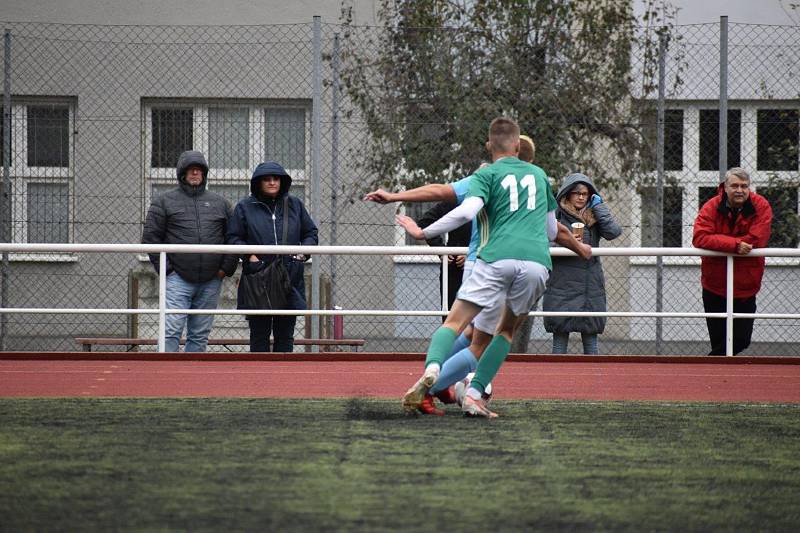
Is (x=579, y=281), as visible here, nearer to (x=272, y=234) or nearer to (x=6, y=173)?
(x=272, y=234)

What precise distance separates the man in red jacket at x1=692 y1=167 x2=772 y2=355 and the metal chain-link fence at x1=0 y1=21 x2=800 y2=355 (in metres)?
0.87

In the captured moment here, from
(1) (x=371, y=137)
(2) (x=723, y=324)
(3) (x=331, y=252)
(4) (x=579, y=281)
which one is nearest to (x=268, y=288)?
(3) (x=331, y=252)

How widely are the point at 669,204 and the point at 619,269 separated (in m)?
2.29

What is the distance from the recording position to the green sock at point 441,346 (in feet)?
22.9

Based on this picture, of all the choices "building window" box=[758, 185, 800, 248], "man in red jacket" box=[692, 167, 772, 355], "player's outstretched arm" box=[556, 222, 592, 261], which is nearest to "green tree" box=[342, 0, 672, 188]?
"building window" box=[758, 185, 800, 248]

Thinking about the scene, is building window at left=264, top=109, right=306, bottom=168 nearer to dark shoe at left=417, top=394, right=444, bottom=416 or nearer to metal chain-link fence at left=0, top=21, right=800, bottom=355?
metal chain-link fence at left=0, top=21, right=800, bottom=355

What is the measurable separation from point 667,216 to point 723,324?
177 cm

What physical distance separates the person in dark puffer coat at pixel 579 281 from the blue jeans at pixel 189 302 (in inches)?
102

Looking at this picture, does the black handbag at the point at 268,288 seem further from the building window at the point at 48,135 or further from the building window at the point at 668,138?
the building window at the point at 668,138

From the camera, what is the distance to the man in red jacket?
35.4 ft

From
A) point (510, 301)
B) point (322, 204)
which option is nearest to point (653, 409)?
point (510, 301)

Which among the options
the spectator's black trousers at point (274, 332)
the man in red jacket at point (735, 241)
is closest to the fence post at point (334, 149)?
the spectator's black trousers at point (274, 332)

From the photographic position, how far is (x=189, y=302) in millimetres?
10883

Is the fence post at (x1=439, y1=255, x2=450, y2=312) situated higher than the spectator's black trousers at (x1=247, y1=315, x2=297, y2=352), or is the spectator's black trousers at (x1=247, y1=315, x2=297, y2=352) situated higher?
the fence post at (x1=439, y1=255, x2=450, y2=312)
